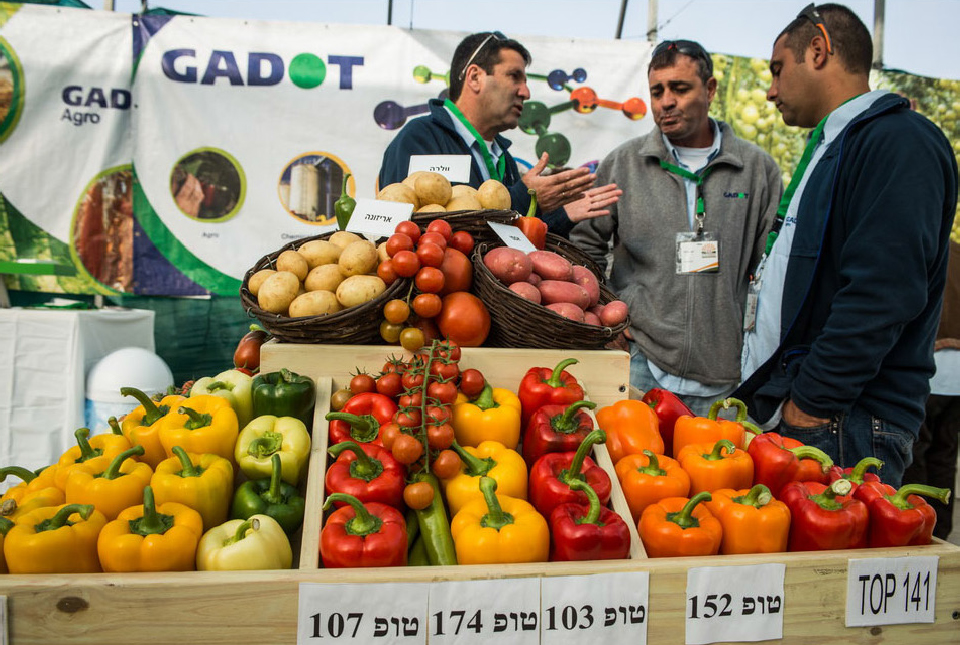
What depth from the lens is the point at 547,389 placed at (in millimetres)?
1869

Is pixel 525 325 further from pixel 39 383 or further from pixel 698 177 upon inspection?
pixel 39 383

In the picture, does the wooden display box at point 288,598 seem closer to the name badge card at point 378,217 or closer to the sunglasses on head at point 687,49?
the name badge card at point 378,217

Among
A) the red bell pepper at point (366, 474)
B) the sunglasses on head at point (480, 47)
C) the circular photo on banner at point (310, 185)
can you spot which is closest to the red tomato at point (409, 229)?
the red bell pepper at point (366, 474)

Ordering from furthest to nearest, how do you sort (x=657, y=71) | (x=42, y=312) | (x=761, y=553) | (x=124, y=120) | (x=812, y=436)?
(x=124, y=120) → (x=42, y=312) → (x=657, y=71) → (x=812, y=436) → (x=761, y=553)

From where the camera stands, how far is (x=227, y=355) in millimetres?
5094

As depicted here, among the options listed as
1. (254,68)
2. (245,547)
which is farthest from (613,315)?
(254,68)

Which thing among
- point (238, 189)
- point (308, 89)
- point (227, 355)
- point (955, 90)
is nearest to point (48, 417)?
point (227, 355)

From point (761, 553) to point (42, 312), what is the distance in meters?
4.37

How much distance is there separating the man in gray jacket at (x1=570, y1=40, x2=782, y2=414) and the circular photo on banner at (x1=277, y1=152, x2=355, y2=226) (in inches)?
99.5

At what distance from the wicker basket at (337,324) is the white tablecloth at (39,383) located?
2799mm

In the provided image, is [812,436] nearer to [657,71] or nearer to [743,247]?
[743,247]

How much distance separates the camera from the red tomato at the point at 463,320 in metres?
1.99

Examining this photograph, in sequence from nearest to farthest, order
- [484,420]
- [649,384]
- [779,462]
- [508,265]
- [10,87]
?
[779,462] < [484,420] < [508,265] < [649,384] < [10,87]

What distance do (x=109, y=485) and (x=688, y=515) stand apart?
137cm
